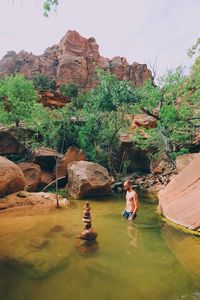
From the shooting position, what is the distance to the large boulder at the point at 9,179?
1244 cm

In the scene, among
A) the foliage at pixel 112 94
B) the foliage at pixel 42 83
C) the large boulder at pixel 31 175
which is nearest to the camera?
the large boulder at pixel 31 175

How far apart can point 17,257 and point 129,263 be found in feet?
8.49

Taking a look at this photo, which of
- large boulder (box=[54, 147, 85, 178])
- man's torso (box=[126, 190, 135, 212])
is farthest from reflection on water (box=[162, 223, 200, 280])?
large boulder (box=[54, 147, 85, 178])

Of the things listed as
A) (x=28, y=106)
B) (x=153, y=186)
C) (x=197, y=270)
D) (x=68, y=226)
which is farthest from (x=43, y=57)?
(x=197, y=270)

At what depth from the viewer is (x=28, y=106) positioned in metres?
20.0

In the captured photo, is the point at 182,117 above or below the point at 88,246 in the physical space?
above

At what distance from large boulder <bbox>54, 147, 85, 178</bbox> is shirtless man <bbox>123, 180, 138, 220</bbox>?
10.1m

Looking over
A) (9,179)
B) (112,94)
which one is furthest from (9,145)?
(112,94)

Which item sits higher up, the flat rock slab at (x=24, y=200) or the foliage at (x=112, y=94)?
the foliage at (x=112, y=94)

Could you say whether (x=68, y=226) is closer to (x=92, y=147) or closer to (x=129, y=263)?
(x=129, y=263)

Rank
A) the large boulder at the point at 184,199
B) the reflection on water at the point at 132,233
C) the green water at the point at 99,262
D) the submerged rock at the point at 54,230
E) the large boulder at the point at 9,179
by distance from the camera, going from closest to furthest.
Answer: the green water at the point at 99,262
the reflection on water at the point at 132,233
the submerged rock at the point at 54,230
the large boulder at the point at 184,199
the large boulder at the point at 9,179

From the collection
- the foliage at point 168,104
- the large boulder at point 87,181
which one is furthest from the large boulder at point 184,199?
the foliage at point 168,104

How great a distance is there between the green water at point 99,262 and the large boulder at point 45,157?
32.2ft

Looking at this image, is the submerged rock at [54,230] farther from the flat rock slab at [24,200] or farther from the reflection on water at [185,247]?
the flat rock slab at [24,200]
